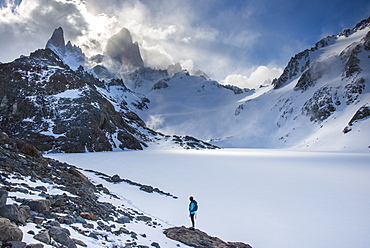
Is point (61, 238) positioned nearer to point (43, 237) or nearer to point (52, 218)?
point (43, 237)

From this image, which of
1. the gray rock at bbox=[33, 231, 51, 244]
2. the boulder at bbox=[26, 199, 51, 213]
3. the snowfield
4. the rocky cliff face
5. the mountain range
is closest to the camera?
the gray rock at bbox=[33, 231, 51, 244]

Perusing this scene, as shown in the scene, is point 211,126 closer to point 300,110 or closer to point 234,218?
point 300,110

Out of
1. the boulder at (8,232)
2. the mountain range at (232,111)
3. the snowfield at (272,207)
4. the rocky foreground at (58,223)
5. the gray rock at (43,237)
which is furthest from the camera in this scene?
the mountain range at (232,111)

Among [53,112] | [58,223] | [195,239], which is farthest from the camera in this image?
[53,112]

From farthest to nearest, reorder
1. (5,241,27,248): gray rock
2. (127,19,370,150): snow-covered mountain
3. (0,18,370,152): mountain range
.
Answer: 1. (127,19,370,150): snow-covered mountain
2. (0,18,370,152): mountain range
3. (5,241,27,248): gray rock

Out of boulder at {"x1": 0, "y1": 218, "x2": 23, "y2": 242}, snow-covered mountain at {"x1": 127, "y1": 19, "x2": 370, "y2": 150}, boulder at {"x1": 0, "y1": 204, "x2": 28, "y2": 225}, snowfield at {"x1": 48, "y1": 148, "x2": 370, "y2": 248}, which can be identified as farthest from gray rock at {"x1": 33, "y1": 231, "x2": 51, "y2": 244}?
snow-covered mountain at {"x1": 127, "y1": 19, "x2": 370, "y2": 150}

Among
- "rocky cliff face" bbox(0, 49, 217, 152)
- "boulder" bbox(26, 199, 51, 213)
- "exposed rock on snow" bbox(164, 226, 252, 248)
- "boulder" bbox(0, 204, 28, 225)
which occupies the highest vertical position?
"rocky cliff face" bbox(0, 49, 217, 152)

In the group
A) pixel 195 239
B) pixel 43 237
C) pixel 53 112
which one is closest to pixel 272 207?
pixel 195 239

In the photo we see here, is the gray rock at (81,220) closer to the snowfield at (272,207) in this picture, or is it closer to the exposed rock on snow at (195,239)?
the snowfield at (272,207)

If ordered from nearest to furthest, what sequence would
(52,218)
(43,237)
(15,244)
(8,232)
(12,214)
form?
1. (15,244)
2. (8,232)
3. (43,237)
4. (12,214)
5. (52,218)

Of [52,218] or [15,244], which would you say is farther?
[52,218]

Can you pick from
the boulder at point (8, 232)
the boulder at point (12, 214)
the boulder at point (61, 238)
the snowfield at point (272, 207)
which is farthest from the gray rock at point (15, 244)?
the snowfield at point (272, 207)

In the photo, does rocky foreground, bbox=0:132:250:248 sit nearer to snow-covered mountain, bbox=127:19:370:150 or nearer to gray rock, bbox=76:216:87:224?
gray rock, bbox=76:216:87:224

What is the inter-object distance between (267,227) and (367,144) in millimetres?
65035
